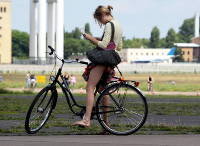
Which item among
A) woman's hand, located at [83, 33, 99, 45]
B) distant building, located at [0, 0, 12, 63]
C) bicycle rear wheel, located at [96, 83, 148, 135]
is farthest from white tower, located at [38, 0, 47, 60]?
woman's hand, located at [83, 33, 99, 45]

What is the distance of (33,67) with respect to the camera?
10425cm

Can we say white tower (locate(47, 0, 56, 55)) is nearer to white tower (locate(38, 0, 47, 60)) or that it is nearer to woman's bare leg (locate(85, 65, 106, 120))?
white tower (locate(38, 0, 47, 60))

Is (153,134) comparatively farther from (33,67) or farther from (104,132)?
(33,67)

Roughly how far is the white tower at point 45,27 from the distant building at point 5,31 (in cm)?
6394

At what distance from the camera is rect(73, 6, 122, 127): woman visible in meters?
9.44

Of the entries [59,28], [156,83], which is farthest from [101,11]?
[59,28]

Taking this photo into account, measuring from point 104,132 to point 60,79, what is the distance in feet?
3.09

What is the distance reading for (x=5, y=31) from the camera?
632ft
